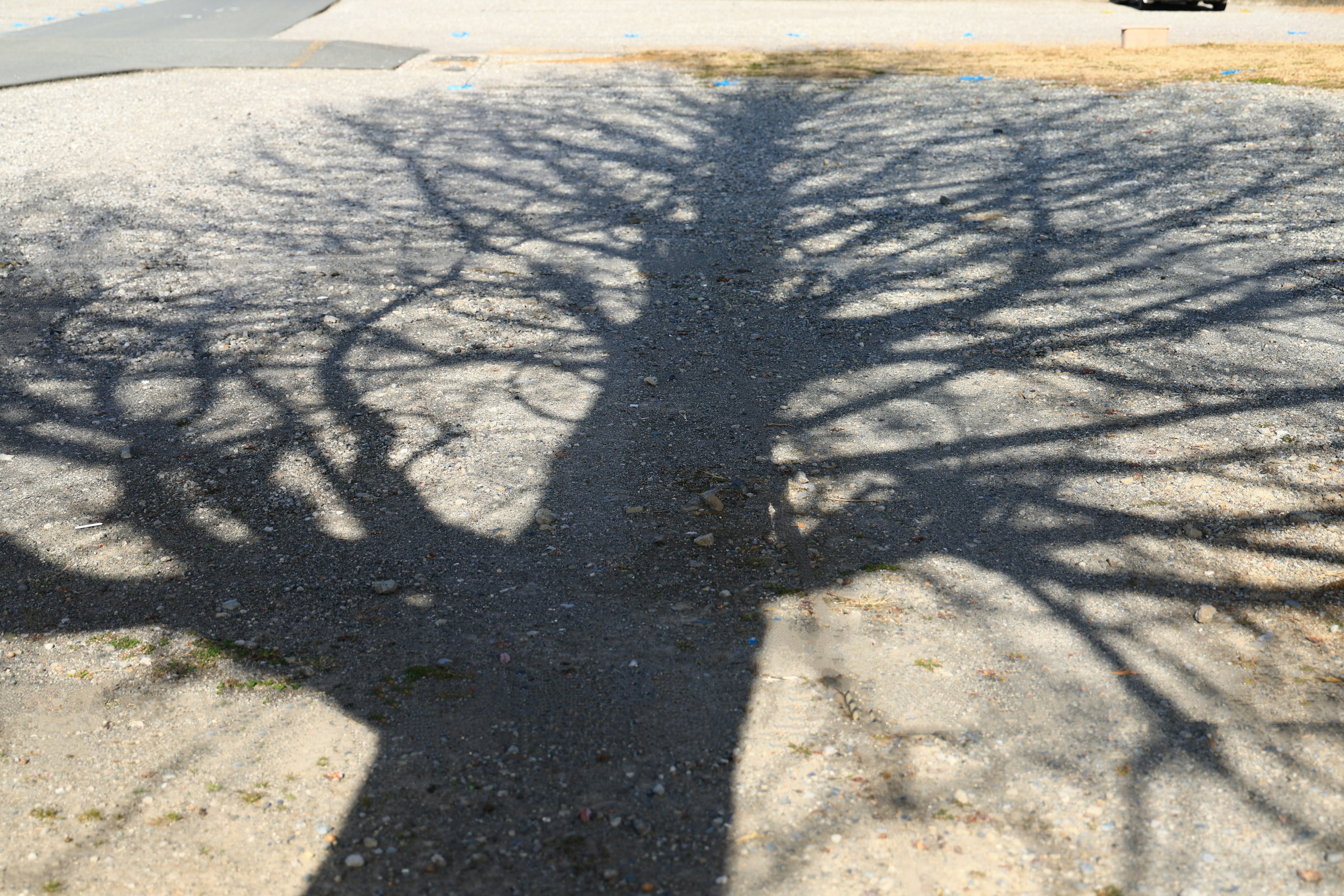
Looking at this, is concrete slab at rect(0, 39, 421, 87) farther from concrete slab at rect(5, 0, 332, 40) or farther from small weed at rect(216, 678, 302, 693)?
small weed at rect(216, 678, 302, 693)

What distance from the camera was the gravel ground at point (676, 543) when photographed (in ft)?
8.28

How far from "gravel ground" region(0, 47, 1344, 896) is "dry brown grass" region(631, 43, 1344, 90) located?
176 inches

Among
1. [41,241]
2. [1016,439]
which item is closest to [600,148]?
[41,241]

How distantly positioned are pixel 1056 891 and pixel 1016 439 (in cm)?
237

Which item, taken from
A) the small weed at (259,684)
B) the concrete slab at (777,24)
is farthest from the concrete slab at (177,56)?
the small weed at (259,684)

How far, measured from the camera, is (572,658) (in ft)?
10.2

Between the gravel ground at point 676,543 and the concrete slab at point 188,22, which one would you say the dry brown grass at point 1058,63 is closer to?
the gravel ground at point 676,543

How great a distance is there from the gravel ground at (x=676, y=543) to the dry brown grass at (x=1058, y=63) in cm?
446

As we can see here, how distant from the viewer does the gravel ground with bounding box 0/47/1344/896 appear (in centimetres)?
252

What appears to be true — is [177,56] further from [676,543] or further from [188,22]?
[676,543]

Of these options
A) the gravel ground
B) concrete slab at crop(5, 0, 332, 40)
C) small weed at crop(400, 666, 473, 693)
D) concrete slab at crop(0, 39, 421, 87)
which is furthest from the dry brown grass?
small weed at crop(400, 666, 473, 693)

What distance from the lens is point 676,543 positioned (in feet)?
12.1

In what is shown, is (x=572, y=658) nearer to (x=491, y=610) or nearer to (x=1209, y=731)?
(x=491, y=610)

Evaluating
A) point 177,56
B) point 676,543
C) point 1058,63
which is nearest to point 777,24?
point 1058,63
